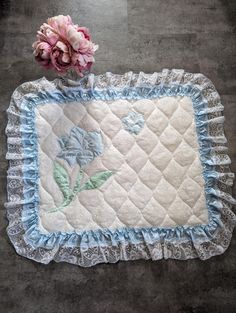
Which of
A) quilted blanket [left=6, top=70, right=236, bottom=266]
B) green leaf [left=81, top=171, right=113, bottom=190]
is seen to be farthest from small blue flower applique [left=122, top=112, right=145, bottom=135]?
green leaf [left=81, top=171, right=113, bottom=190]

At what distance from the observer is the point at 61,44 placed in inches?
40.8

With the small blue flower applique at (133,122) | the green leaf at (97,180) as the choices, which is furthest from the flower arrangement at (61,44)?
the green leaf at (97,180)

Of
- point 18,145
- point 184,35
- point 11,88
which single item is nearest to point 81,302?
point 18,145

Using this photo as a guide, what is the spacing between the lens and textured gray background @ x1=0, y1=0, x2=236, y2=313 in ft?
3.53

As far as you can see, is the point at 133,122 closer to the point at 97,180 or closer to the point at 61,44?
the point at 97,180

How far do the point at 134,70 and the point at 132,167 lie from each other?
37cm

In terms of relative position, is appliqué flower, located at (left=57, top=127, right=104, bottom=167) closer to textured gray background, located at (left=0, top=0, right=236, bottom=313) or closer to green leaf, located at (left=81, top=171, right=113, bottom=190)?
green leaf, located at (left=81, top=171, right=113, bottom=190)

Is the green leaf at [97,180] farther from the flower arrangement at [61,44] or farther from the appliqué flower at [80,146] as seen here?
the flower arrangement at [61,44]

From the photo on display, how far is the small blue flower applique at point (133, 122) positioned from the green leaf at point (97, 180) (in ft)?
0.55

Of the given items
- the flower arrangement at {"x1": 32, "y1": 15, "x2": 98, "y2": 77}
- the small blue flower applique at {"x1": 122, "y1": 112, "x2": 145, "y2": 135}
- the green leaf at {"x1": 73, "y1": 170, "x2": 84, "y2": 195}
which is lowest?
the green leaf at {"x1": 73, "y1": 170, "x2": 84, "y2": 195}

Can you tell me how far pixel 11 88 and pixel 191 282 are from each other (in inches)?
35.1

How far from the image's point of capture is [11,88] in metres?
1.22

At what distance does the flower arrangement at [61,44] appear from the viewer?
3.40 feet

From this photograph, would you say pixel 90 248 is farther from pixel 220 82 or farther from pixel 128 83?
pixel 220 82
